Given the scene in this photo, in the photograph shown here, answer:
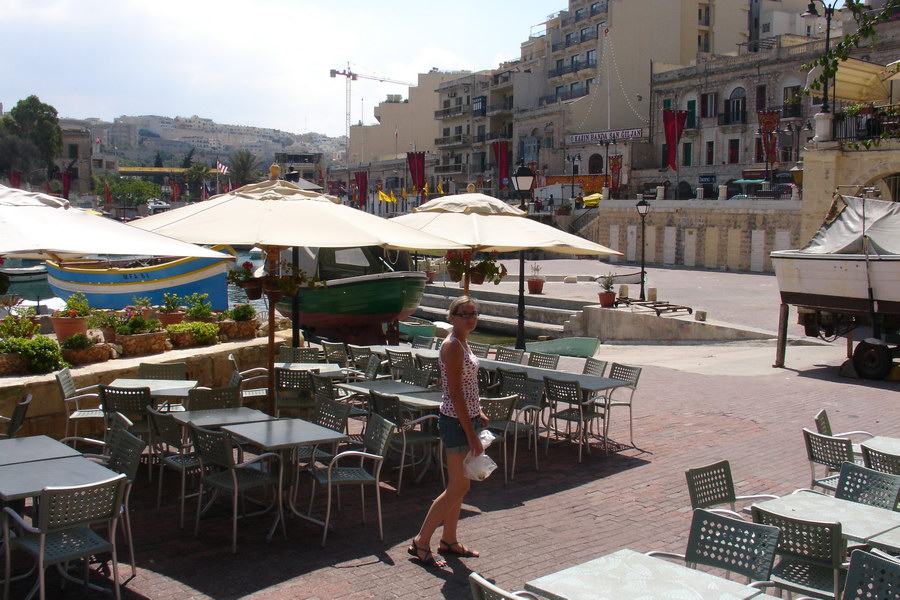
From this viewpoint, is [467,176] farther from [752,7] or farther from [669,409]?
[669,409]

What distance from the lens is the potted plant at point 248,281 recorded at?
8203 millimetres

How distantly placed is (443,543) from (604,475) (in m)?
2.77

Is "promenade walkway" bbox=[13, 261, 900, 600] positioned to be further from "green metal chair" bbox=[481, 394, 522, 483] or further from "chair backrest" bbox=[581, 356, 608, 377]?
"chair backrest" bbox=[581, 356, 608, 377]

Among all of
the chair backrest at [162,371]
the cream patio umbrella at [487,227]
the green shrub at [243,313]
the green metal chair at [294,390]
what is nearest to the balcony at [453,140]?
the cream patio umbrella at [487,227]

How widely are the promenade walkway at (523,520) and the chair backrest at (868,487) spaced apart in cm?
142

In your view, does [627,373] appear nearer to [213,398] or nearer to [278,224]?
[278,224]

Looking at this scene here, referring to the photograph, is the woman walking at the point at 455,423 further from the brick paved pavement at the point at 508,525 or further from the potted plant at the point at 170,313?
the potted plant at the point at 170,313

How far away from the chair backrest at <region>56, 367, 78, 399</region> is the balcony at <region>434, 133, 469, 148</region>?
7239 cm

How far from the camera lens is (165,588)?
5219 millimetres

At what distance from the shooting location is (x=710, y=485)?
5.23m

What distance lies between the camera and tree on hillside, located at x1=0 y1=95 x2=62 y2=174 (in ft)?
348

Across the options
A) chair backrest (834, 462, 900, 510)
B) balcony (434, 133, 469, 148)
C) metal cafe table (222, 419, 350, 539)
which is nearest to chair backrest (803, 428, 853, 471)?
chair backrest (834, 462, 900, 510)

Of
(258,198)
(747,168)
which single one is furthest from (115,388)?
(747,168)

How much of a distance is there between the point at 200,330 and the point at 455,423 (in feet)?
18.4
